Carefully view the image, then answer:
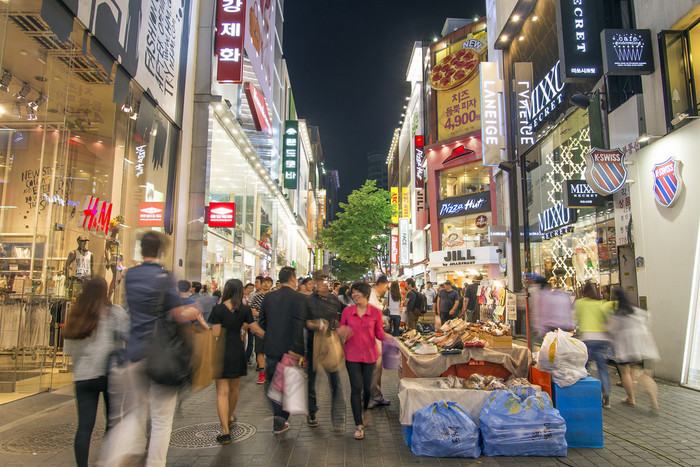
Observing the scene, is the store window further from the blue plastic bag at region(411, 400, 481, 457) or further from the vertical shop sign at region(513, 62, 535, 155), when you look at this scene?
the blue plastic bag at region(411, 400, 481, 457)

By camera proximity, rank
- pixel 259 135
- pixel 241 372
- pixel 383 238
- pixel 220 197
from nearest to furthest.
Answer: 1. pixel 241 372
2. pixel 220 197
3. pixel 259 135
4. pixel 383 238

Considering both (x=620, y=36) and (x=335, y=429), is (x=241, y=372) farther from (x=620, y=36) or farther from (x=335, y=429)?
(x=620, y=36)

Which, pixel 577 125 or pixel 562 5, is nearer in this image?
pixel 562 5

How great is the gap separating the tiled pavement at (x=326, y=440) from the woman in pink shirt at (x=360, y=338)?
1.84ft

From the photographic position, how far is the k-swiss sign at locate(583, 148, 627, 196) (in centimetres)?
934

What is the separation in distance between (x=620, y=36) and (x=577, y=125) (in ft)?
12.3

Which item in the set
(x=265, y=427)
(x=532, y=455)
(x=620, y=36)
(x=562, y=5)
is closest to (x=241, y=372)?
(x=265, y=427)

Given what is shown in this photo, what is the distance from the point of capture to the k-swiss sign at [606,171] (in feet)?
30.7

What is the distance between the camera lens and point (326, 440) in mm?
5191

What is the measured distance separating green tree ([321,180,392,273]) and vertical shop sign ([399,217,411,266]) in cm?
229

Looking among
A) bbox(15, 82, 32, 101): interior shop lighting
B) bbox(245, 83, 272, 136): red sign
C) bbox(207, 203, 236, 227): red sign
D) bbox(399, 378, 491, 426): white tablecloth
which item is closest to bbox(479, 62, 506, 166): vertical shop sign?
bbox(245, 83, 272, 136): red sign

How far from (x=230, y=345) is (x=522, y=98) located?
46.8ft

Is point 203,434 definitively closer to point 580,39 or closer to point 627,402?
point 627,402

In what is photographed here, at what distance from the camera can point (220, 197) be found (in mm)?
16406
